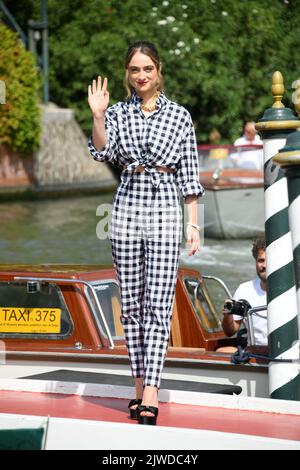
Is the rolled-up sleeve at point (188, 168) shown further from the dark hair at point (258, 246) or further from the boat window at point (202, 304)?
the boat window at point (202, 304)

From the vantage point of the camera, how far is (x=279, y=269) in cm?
500

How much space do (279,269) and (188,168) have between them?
785mm

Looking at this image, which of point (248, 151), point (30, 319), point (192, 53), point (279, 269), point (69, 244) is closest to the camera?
point (279, 269)

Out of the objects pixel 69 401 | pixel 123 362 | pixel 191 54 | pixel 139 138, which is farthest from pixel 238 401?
pixel 191 54

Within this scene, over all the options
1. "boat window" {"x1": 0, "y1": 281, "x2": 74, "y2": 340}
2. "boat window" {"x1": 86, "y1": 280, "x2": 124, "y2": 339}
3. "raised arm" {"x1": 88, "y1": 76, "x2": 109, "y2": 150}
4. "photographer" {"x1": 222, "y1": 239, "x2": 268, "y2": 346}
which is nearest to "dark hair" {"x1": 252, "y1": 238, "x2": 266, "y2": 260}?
"photographer" {"x1": 222, "y1": 239, "x2": 268, "y2": 346}

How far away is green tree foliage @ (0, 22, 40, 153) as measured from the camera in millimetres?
20359

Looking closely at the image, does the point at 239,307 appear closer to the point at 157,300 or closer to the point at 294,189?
the point at 157,300

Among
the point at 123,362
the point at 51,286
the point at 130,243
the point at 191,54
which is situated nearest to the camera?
the point at 130,243

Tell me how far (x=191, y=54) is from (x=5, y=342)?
55.4 feet

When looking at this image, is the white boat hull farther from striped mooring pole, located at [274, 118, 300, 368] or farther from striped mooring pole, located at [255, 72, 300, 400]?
striped mooring pole, located at [274, 118, 300, 368]

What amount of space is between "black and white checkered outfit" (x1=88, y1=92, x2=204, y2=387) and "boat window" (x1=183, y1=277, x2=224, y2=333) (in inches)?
94.7

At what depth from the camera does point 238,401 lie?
4.53m

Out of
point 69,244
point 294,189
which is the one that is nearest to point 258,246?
point 294,189
